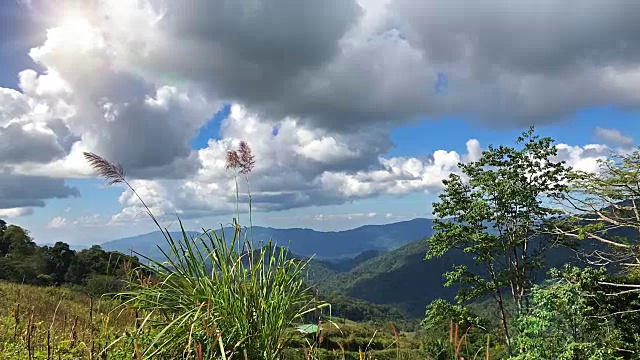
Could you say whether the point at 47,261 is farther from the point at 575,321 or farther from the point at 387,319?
the point at 387,319

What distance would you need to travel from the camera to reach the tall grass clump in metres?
2.96

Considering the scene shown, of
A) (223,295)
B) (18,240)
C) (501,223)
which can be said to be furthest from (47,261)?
(223,295)

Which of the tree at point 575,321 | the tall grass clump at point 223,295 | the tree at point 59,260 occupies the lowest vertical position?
the tree at point 575,321

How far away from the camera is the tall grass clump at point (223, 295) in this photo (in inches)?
117

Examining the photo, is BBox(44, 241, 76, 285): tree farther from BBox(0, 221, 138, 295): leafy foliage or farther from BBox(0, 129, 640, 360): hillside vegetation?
BBox(0, 129, 640, 360): hillside vegetation

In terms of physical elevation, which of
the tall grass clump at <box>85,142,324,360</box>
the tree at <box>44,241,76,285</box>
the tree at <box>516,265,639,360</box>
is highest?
the tall grass clump at <box>85,142,324,360</box>

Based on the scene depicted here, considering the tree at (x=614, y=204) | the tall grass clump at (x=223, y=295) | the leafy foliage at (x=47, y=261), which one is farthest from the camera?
the leafy foliage at (x=47, y=261)

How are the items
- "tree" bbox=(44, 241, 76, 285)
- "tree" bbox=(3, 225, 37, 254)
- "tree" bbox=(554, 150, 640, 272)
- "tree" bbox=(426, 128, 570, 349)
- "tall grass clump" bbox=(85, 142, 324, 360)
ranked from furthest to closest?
"tree" bbox=(3, 225, 37, 254), "tree" bbox=(44, 241, 76, 285), "tree" bbox=(426, 128, 570, 349), "tree" bbox=(554, 150, 640, 272), "tall grass clump" bbox=(85, 142, 324, 360)

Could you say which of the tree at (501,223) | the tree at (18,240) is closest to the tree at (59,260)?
the tree at (18,240)

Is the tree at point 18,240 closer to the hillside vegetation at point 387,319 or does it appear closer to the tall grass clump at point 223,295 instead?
the hillside vegetation at point 387,319

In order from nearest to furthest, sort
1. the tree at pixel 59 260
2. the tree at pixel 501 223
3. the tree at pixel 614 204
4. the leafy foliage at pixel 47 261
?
the tree at pixel 614 204, the tree at pixel 501 223, the leafy foliage at pixel 47 261, the tree at pixel 59 260

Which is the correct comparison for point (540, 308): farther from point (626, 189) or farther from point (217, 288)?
point (217, 288)

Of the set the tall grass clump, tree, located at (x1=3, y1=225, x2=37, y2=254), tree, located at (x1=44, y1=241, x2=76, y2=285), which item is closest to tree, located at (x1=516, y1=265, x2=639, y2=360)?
the tall grass clump

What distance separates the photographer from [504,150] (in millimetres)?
28828
